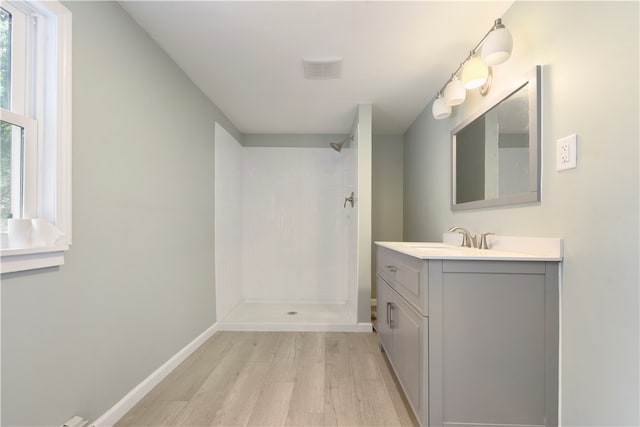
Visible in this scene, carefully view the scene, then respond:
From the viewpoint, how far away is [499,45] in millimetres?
1314

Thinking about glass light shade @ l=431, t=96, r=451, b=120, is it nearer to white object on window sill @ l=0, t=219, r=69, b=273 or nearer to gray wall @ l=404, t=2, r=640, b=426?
gray wall @ l=404, t=2, r=640, b=426

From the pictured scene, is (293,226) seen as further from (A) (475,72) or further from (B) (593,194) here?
(B) (593,194)

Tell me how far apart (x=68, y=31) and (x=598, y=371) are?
91.6 inches

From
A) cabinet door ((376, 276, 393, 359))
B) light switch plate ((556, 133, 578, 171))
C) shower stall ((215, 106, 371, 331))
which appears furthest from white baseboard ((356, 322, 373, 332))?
light switch plate ((556, 133, 578, 171))

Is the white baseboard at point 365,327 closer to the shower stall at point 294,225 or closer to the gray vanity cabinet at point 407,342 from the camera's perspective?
the gray vanity cabinet at point 407,342

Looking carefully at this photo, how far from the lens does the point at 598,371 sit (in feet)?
3.29

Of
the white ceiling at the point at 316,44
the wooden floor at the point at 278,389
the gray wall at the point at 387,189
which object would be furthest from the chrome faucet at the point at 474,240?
the gray wall at the point at 387,189

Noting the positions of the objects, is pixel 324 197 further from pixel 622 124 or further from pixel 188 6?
pixel 622 124

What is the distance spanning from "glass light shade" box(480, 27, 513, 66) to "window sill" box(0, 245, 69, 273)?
1978 millimetres

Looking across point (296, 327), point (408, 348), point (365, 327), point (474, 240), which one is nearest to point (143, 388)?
point (296, 327)

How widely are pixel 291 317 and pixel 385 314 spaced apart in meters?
1.25

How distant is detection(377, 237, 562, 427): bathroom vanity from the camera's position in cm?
117

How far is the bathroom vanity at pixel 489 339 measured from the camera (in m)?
1.17

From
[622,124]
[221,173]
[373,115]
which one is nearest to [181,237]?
[221,173]
